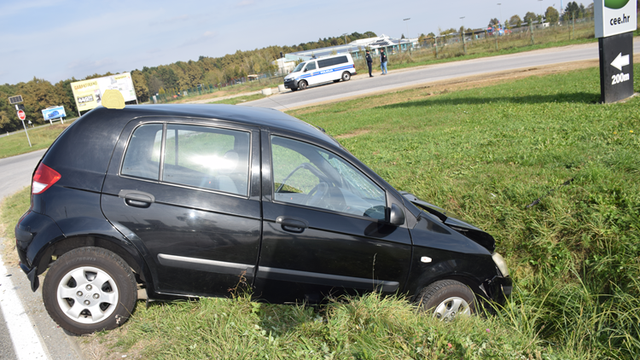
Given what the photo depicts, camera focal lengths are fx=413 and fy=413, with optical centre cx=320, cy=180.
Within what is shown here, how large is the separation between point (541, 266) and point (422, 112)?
8.54 meters

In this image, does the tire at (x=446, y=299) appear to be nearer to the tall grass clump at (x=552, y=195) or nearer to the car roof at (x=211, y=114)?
the tall grass clump at (x=552, y=195)

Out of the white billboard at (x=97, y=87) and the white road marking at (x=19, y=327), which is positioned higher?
the white billboard at (x=97, y=87)

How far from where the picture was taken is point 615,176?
4.78m

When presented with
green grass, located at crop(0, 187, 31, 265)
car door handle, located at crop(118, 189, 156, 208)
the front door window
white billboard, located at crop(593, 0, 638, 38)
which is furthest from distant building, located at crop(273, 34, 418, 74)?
car door handle, located at crop(118, 189, 156, 208)

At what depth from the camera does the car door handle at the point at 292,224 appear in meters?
3.01

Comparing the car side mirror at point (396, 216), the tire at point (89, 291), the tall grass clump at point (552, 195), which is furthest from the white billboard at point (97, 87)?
the car side mirror at point (396, 216)

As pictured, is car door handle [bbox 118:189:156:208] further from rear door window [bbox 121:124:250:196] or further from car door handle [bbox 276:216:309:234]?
car door handle [bbox 276:216:309:234]

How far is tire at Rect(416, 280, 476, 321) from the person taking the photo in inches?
127

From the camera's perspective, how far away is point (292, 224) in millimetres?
3010

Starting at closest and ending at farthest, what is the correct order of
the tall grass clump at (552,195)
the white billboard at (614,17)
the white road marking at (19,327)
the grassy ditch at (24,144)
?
the white road marking at (19,327) → the tall grass clump at (552,195) → the white billboard at (614,17) → the grassy ditch at (24,144)

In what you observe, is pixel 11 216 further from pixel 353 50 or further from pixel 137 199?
pixel 353 50

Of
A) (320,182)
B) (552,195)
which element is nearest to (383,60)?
(552,195)

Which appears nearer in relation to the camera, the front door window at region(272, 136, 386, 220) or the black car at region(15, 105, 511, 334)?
the black car at region(15, 105, 511, 334)

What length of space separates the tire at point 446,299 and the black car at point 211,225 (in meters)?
0.01
